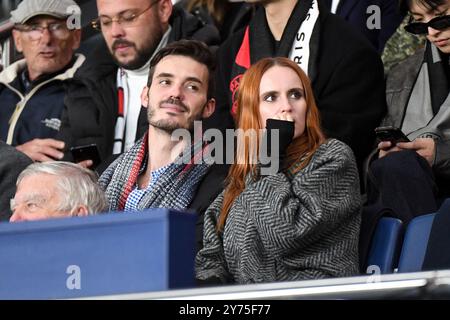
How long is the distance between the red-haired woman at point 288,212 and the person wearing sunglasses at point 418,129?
0.22 m

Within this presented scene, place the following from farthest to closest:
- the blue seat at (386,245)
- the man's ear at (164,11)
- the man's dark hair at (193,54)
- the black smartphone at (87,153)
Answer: the man's ear at (164,11), the black smartphone at (87,153), the man's dark hair at (193,54), the blue seat at (386,245)

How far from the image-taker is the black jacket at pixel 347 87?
5.20 m

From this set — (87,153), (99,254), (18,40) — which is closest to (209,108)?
(87,153)

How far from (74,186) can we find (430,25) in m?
1.78

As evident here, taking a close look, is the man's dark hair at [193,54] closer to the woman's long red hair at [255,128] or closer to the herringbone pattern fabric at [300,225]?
the woman's long red hair at [255,128]

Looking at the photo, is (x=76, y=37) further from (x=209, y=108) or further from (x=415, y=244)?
(x=415, y=244)

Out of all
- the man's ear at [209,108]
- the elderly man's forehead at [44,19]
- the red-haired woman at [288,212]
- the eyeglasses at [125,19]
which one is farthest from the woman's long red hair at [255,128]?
the elderly man's forehead at [44,19]

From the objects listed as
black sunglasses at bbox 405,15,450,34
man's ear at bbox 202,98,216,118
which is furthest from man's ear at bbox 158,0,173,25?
black sunglasses at bbox 405,15,450,34

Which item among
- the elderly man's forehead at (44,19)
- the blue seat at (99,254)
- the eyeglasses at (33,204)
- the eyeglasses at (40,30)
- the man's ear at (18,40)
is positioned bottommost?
the eyeglasses at (33,204)

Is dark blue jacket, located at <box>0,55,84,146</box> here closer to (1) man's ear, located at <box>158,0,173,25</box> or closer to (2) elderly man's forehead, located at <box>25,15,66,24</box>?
(2) elderly man's forehead, located at <box>25,15,66,24</box>

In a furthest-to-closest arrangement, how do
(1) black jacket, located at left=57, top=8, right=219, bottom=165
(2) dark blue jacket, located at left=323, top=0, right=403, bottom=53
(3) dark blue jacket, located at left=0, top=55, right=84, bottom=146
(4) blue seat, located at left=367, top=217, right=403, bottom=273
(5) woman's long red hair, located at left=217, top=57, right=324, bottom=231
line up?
(3) dark blue jacket, located at left=0, top=55, right=84, bottom=146, (1) black jacket, located at left=57, top=8, right=219, bottom=165, (2) dark blue jacket, located at left=323, top=0, right=403, bottom=53, (5) woman's long red hair, located at left=217, top=57, right=324, bottom=231, (4) blue seat, located at left=367, top=217, right=403, bottom=273

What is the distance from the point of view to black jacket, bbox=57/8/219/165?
6090 mm

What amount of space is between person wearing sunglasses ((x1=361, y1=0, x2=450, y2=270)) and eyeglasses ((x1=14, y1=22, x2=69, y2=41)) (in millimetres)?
1997
